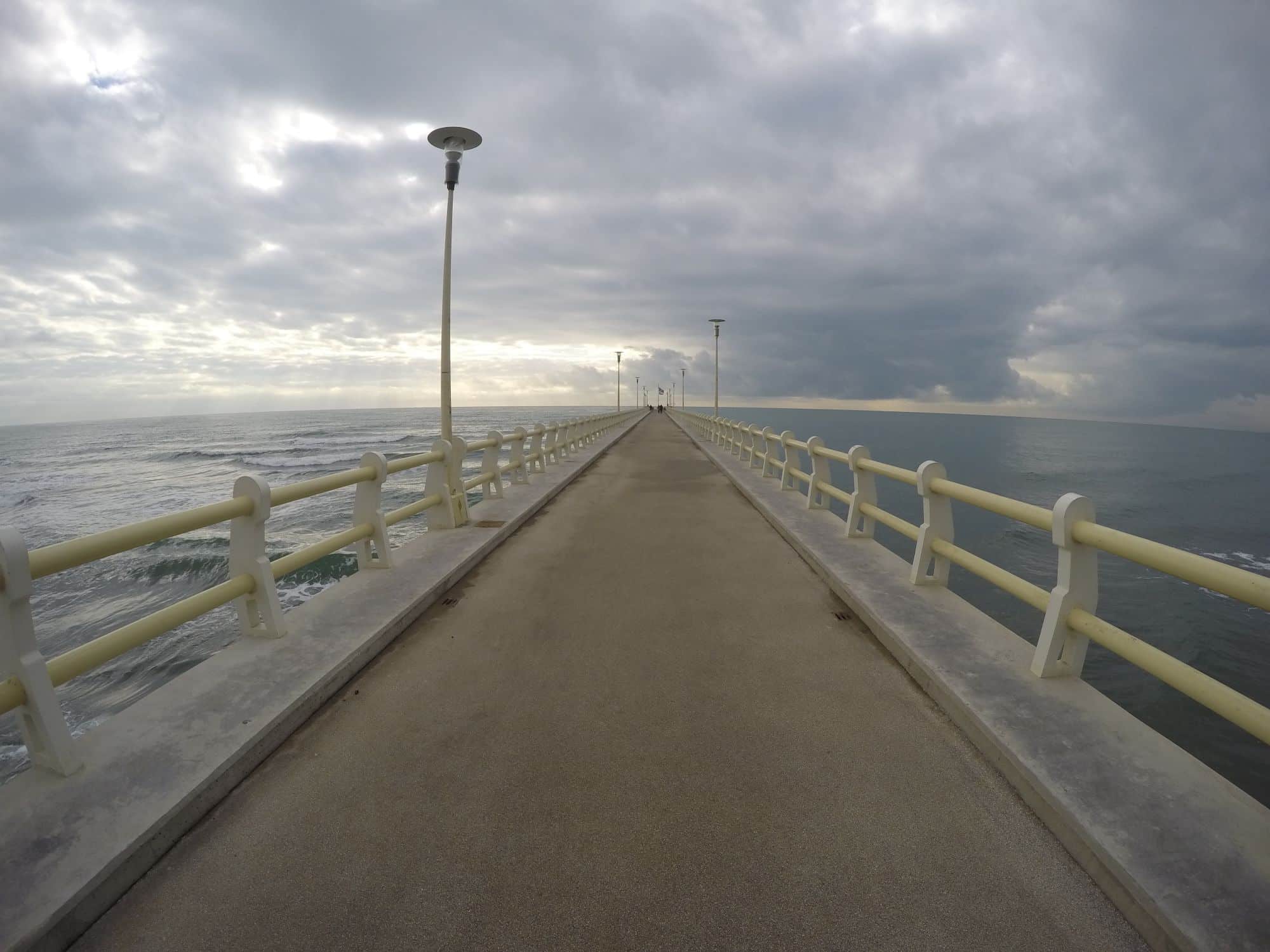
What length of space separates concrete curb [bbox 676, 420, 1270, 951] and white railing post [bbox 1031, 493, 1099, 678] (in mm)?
100

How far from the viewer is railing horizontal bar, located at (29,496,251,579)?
2.60 meters

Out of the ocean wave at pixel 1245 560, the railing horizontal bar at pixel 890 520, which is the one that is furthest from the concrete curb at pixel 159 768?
the ocean wave at pixel 1245 560

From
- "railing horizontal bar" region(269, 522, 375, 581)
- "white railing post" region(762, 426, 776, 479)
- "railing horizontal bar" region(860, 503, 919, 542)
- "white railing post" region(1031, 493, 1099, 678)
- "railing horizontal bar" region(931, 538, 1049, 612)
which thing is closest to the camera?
"white railing post" region(1031, 493, 1099, 678)

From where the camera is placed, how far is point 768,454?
1296 cm

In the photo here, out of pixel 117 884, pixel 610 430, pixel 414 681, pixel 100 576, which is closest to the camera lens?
pixel 117 884

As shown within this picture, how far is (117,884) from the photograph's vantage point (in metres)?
2.07

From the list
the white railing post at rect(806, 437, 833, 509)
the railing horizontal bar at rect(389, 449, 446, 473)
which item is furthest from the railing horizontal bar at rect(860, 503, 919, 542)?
the railing horizontal bar at rect(389, 449, 446, 473)

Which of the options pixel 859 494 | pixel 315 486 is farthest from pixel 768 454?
pixel 315 486

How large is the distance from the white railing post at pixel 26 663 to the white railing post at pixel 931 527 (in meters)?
5.38

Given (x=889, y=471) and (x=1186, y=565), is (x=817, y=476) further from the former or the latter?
(x=1186, y=565)

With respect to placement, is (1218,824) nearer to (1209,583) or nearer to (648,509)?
(1209,583)

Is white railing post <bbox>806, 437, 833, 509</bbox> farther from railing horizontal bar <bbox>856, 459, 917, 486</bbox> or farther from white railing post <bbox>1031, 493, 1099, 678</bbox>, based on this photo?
white railing post <bbox>1031, 493, 1099, 678</bbox>

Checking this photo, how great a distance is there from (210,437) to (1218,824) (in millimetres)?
114948

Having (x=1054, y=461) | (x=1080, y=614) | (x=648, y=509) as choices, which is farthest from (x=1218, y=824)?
(x=1054, y=461)
